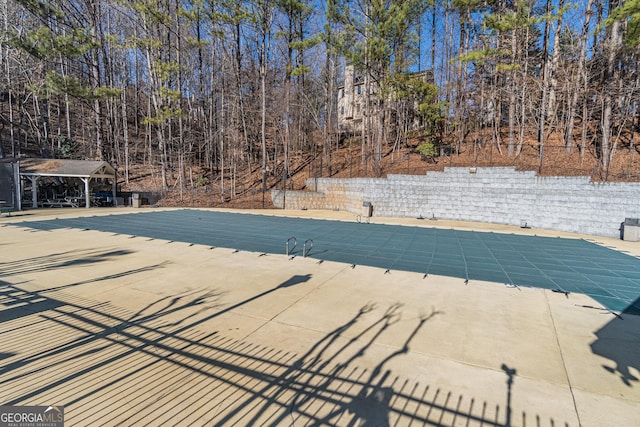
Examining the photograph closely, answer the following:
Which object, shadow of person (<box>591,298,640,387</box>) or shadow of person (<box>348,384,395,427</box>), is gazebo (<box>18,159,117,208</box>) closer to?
shadow of person (<box>348,384,395,427</box>)

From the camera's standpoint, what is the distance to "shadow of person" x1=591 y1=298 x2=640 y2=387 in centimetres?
308

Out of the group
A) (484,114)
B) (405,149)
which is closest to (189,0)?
(405,149)

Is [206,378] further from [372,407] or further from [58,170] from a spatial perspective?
[58,170]

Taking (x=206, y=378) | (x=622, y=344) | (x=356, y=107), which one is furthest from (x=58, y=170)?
(x=356, y=107)

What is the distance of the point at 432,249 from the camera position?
28.1 ft

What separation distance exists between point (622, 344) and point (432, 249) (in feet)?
16.4

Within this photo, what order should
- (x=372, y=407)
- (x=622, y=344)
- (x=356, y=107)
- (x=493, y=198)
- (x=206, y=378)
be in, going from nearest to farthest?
(x=372, y=407) < (x=206, y=378) < (x=622, y=344) < (x=493, y=198) < (x=356, y=107)

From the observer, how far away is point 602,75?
653 inches

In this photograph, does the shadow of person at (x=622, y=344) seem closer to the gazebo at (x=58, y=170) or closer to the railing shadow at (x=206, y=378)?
the railing shadow at (x=206, y=378)

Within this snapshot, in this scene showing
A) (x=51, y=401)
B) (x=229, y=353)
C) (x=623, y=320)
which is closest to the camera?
(x=51, y=401)

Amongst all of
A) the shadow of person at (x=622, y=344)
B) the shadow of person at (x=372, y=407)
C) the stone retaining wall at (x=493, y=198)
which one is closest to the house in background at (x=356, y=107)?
the stone retaining wall at (x=493, y=198)

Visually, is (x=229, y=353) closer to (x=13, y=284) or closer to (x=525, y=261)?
(x=13, y=284)

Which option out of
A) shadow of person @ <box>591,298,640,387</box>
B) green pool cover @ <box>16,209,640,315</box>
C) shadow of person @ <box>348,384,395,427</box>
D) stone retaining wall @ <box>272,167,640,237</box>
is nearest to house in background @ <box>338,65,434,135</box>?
stone retaining wall @ <box>272,167,640,237</box>

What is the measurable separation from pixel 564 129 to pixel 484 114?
487 centimetres
